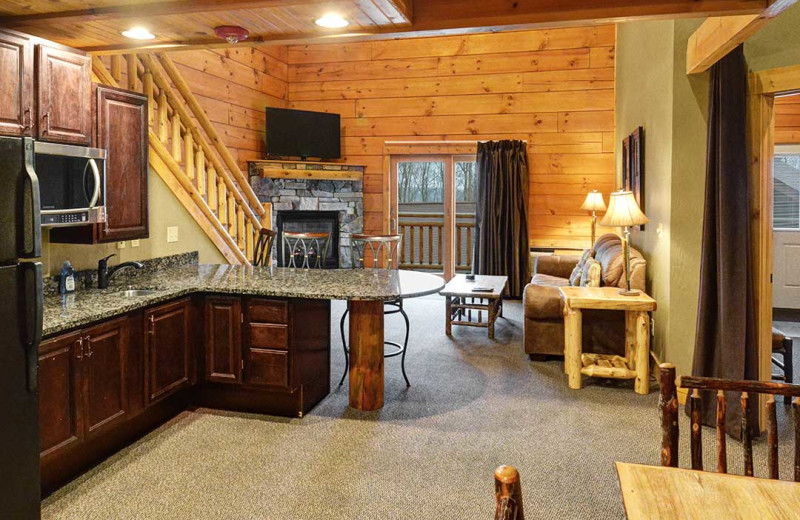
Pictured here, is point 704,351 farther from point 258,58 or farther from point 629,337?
point 258,58

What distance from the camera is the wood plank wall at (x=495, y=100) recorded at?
747cm

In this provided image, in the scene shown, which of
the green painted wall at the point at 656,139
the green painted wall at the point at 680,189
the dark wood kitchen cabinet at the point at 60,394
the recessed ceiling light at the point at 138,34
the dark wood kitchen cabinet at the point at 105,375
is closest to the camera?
the dark wood kitchen cabinet at the point at 60,394

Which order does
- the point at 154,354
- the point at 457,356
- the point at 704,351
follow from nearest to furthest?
1. the point at 154,354
2. the point at 704,351
3. the point at 457,356

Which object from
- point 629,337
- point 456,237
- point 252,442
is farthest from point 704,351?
point 456,237

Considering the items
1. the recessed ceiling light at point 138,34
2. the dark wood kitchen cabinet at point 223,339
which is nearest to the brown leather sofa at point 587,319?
the dark wood kitchen cabinet at point 223,339

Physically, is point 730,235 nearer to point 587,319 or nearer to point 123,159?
point 587,319

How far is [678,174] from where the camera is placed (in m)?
3.77

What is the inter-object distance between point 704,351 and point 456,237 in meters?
5.38

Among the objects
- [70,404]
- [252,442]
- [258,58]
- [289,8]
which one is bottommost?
[252,442]

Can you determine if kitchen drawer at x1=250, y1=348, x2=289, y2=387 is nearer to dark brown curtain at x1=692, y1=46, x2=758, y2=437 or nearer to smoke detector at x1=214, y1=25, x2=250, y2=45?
smoke detector at x1=214, y1=25, x2=250, y2=45

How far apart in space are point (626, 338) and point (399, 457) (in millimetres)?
2202

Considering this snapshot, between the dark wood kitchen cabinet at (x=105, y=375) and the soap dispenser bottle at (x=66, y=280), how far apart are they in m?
Result: 0.56

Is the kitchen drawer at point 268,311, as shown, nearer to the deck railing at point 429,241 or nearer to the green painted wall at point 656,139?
the green painted wall at point 656,139

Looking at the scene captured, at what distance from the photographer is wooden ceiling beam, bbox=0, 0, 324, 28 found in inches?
102
